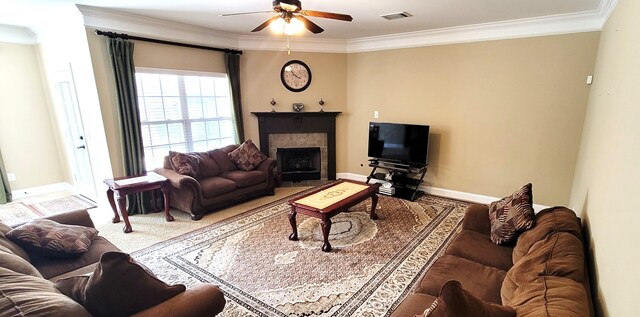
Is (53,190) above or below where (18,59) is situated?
below

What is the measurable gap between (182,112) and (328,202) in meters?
3.09

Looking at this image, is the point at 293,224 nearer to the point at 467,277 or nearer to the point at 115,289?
the point at 467,277

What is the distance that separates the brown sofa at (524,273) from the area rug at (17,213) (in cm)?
534

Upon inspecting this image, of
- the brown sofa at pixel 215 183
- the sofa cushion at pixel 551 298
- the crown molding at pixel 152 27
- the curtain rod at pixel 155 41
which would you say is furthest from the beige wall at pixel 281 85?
the sofa cushion at pixel 551 298

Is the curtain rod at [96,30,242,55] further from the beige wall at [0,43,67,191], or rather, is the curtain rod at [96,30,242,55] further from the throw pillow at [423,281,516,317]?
the throw pillow at [423,281,516,317]

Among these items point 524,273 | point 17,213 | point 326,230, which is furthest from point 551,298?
point 17,213

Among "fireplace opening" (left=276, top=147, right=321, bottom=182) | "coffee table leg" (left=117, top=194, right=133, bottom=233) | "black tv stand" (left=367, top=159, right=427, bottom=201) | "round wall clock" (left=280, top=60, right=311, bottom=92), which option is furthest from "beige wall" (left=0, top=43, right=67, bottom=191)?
"black tv stand" (left=367, top=159, right=427, bottom=201)

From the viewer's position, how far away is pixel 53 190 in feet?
17.6

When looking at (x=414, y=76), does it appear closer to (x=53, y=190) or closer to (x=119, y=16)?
(x=119, y=16)

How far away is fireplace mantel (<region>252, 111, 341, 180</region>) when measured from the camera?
562 cm

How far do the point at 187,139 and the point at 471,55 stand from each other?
4787 mm

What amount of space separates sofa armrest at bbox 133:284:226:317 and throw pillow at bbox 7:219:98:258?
4.28 ft

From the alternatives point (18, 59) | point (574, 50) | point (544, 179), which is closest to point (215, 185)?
point (18, 59)

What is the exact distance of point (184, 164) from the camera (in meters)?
4.21
